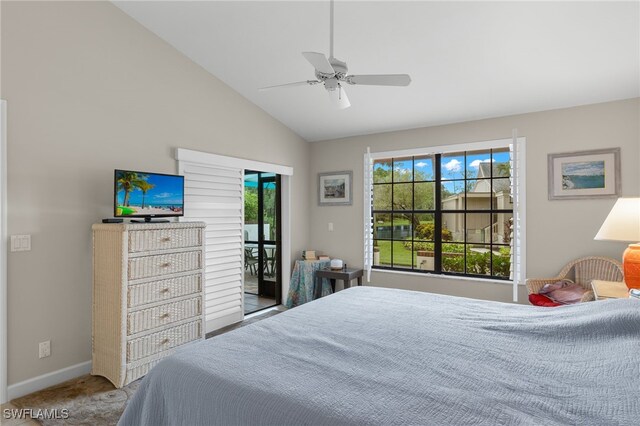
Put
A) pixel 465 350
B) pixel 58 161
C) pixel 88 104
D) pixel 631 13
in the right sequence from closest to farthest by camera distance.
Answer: pixel 465 350
pixel 631 13
pixel 58 161
pixel 88 104

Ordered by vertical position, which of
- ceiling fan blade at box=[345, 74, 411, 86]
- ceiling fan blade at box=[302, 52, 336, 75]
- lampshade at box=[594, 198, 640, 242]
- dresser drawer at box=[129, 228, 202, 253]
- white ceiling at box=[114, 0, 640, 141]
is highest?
white ceiling at box=[114, 0, 640, 141]

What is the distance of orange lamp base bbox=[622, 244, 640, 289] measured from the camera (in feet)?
8.46

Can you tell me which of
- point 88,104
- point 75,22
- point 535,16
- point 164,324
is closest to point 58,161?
point 88,104

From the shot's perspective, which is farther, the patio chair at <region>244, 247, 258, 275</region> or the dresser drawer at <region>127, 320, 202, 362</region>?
the patio chair at <region>244, 247, 258, 275</region>

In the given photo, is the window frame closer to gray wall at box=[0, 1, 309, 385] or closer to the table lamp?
the table lamp

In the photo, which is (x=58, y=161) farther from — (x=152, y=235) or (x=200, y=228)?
(x=200, y=228)

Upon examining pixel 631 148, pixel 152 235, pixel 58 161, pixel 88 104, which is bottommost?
pixel 152 235

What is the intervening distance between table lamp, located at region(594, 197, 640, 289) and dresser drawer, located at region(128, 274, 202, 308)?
11.2ft

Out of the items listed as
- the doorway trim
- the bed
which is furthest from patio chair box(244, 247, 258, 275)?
the bed

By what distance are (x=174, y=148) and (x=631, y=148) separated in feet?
14.7

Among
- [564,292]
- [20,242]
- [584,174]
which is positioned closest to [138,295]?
[20,242]

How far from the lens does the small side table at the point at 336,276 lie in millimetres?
4633

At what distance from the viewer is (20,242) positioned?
8.53 ft

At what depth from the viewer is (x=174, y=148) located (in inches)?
143
